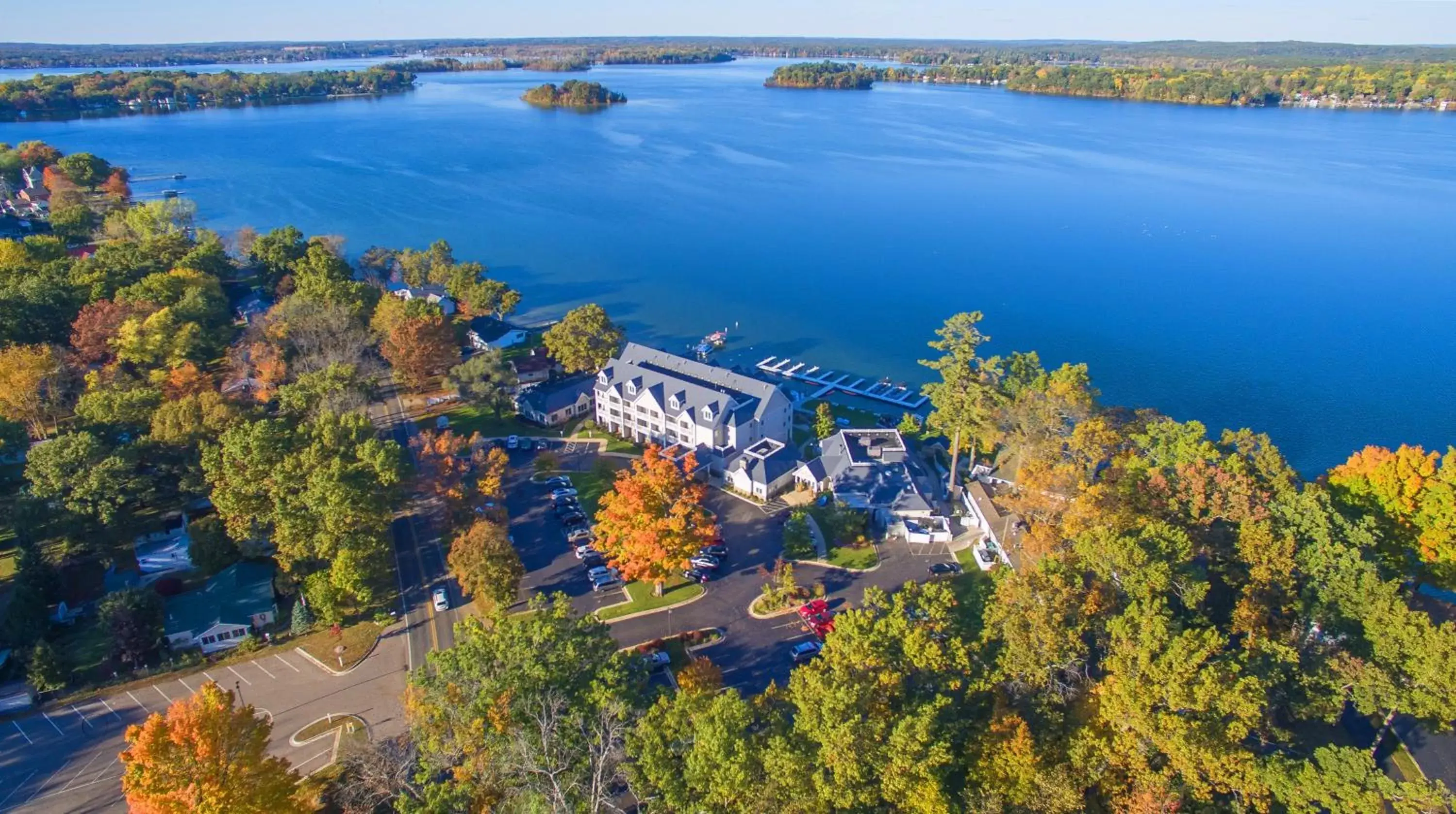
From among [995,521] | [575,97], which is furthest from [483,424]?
[575,97]

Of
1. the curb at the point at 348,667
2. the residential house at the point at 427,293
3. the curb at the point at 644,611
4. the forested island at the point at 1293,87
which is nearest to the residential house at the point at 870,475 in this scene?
the curb at the point at 644,611

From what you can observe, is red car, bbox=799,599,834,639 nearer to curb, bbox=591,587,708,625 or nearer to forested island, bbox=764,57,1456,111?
curb, bbox=591,587,708,625

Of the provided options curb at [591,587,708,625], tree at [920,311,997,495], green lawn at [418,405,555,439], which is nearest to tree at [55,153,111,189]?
green lawn at [418,405,555,439]

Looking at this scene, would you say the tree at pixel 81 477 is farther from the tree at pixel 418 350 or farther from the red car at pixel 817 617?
the red car at pixel 817 617

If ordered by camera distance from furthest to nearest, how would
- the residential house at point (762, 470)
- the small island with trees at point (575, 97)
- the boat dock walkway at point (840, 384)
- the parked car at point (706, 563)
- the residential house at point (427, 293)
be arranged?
the small island with trees at point (575, 97), the residential house at point (427, 293), the boat dock walkway at point (840, 384), the residential house at point (762, 470), the parked car at point (706, 563)

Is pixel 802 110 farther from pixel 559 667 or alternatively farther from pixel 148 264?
pixel 559 667

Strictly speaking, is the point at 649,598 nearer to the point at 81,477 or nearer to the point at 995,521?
the point at 995,521
